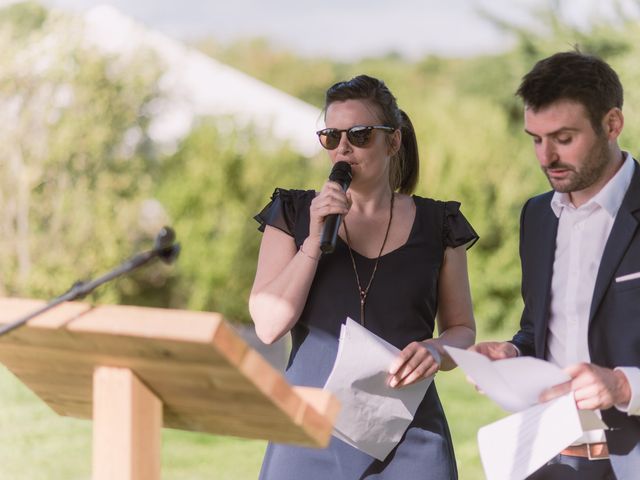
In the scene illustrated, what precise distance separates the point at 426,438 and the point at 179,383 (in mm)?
1216

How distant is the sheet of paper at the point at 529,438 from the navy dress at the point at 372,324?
426 millimetres

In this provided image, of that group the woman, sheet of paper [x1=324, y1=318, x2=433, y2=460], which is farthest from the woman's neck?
sheet of paper [x1=324, y1=318, x2=433, y2=460]

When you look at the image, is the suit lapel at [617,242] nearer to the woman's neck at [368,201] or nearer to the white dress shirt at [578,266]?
the white dress shirt at [578,266]

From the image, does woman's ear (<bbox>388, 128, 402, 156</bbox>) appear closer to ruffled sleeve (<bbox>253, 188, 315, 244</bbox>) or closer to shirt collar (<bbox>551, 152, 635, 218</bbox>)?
ruffled sleeve (<bbox>253, 188, 315, 244</bbox>)

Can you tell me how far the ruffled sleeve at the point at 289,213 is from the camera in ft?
9.96

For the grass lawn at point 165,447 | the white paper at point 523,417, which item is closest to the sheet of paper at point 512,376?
the white paper at point 523,417

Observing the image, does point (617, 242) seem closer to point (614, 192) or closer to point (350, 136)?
point (614, 192)

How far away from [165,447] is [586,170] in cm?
568

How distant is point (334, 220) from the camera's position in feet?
9.07

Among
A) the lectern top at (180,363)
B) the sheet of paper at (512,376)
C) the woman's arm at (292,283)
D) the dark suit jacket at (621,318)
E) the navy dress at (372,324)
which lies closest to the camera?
the lectern top at (180,363)

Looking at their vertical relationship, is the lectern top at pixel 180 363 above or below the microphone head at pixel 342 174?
below

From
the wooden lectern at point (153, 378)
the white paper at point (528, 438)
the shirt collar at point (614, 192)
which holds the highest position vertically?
the shirt collar at point (614, 192)

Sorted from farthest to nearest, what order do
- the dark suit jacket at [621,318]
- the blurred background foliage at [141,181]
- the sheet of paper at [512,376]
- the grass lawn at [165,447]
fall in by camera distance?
the blurred background foliage at [141,181] → the grass lawn at [165,447] → the dark suit jacket at [621,318] → the sheet of paper at [512,376]

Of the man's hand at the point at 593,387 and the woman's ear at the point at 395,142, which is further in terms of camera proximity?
the woman's ear at the point at 395,142
